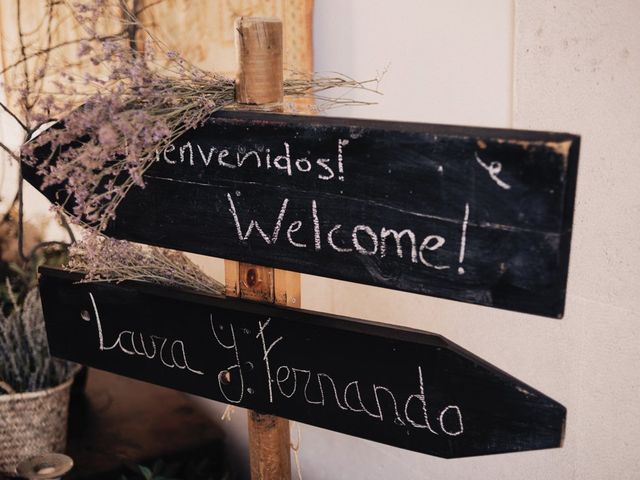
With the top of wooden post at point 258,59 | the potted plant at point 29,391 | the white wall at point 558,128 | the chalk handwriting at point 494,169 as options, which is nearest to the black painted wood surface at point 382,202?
the chalk handwriting at point 494,169

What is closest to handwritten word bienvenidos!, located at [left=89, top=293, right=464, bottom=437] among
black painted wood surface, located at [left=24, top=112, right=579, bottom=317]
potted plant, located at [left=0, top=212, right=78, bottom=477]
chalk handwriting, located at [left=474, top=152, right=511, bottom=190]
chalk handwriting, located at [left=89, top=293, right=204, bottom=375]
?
chalk handwriting, located at [left=89, top=293, right=204, bottom=375]

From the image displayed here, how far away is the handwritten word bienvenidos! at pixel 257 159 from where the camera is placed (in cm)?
92

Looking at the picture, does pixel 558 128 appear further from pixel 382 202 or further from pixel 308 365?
pixel 308 365

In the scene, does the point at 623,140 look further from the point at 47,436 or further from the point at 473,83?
the point at 47,436

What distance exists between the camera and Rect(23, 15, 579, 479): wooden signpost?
82cm

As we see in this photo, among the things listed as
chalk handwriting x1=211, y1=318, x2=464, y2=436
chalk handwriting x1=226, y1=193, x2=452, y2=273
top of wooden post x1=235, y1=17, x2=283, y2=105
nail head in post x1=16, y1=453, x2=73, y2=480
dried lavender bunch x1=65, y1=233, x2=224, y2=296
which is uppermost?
top of wooden post x1=235, y1=17, x2=283, y2=105

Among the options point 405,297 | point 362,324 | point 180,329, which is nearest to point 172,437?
point 405,297

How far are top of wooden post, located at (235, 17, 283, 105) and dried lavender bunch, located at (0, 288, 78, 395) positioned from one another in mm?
956

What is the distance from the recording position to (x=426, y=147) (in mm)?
850

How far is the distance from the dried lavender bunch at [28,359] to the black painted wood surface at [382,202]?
82 cm

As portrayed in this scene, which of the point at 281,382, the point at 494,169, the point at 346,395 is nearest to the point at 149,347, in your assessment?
the point at 281,382

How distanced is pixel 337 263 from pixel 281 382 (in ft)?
0.73

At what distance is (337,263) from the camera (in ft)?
3.13

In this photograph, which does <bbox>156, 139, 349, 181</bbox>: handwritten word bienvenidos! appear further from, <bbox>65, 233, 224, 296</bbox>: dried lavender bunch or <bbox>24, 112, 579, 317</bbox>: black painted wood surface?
<bbox>65, 233, 224, 296</bbox>: dried lavender bunch
